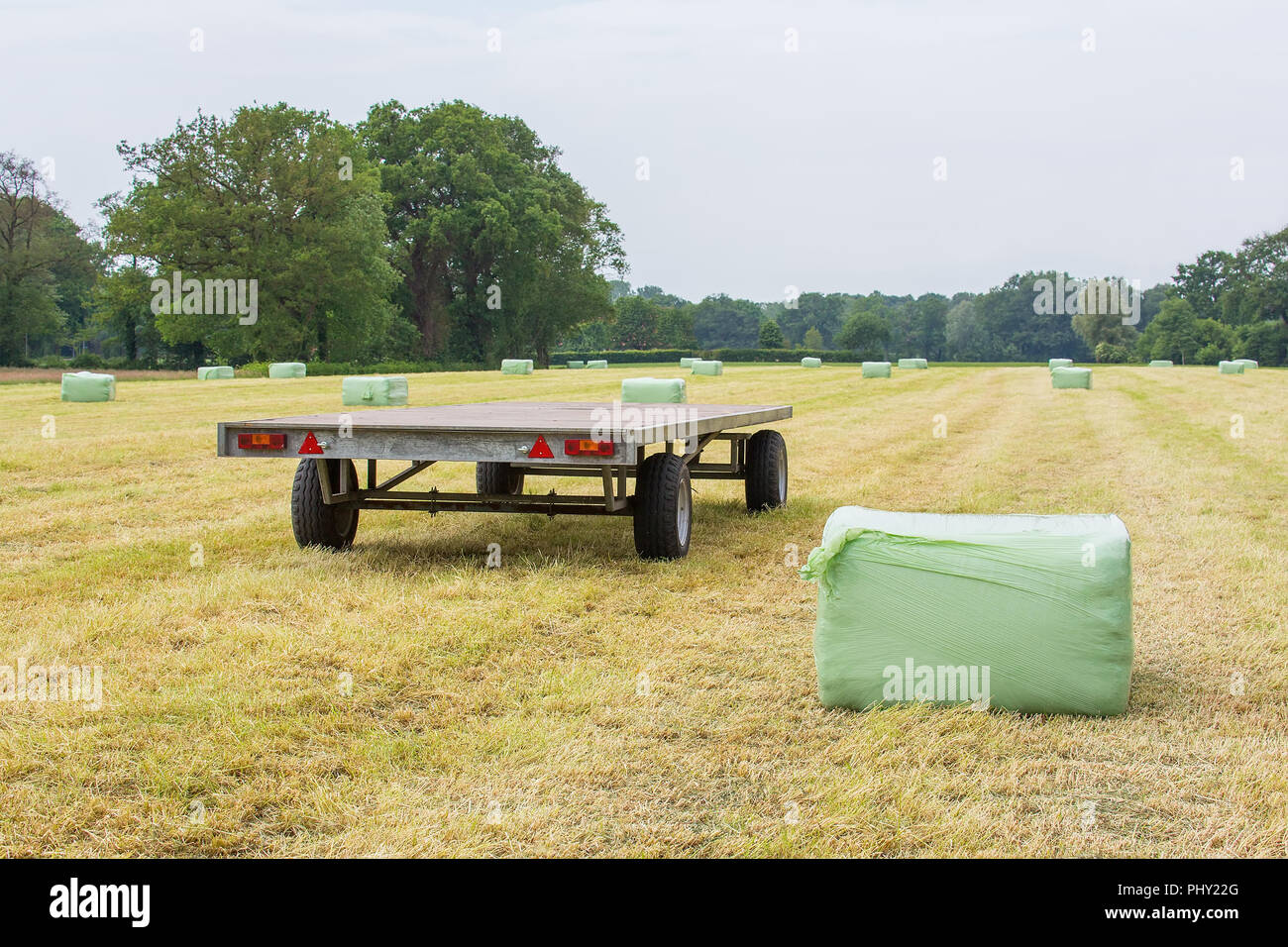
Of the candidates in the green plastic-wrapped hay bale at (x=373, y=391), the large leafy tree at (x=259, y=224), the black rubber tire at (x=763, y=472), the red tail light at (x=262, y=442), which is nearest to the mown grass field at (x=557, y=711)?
the black rubber tire at (x=763, y=472)

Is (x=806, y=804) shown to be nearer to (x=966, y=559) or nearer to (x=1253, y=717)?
(x=966, y=559)

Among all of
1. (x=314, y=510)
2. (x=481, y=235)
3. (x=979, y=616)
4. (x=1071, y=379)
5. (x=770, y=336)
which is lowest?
(x=979, y=616)

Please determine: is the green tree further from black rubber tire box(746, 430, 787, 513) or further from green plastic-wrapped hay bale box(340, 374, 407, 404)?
black rubber tire box(746, 430, 787, 513)

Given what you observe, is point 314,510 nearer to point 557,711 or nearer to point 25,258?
point 557,711

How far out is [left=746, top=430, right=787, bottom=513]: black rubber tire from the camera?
1020 cm

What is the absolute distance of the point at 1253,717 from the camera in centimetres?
466

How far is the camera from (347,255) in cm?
5262

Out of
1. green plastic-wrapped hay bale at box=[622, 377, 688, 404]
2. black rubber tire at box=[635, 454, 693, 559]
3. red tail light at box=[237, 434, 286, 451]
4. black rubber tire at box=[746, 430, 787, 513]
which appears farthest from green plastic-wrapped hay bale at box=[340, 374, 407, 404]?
black rubber tire at box=[635, 454, 693, 559]

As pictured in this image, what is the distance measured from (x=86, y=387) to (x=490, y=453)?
835 inches

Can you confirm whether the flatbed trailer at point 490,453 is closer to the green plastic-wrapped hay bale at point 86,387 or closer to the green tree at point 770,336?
the green plastic-wrapped hay bale at point 86,387

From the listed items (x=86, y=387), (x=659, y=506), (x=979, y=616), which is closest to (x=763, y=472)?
(x=659, y=506)

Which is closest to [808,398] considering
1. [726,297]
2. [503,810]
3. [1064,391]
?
[1064,391]

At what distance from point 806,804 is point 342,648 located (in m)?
2.64
